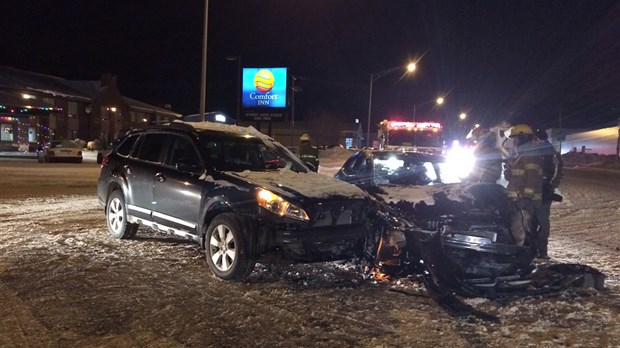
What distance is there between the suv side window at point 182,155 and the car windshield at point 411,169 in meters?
3.21

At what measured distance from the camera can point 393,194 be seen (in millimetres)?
7453

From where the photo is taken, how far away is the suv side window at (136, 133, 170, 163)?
7289 millimetres

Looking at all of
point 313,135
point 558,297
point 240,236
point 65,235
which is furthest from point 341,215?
point 313,135

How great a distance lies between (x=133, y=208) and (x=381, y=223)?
348 centimetres

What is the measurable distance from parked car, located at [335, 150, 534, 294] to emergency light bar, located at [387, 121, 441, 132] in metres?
13.2

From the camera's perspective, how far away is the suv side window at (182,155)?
257 inches

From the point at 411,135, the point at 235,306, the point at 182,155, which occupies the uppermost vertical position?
the point at 411,135

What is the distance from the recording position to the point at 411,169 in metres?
9.01

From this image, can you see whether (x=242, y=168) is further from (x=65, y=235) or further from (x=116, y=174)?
(x=65, y=235)

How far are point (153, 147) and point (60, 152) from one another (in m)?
24.3

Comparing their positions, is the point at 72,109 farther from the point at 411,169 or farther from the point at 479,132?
the point at 411,169

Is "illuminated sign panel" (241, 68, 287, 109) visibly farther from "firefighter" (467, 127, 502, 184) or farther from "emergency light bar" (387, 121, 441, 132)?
"firefighter" (467, 127, 502, 184)

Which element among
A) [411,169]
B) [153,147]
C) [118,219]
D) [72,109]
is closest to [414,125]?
[411,169]

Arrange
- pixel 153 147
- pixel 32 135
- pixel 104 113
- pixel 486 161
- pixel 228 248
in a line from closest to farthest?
1. pixel 228 248
2. pixel 153 147
3. pixel 486 161
4. pixel 32 135
5. pixel 104 113
